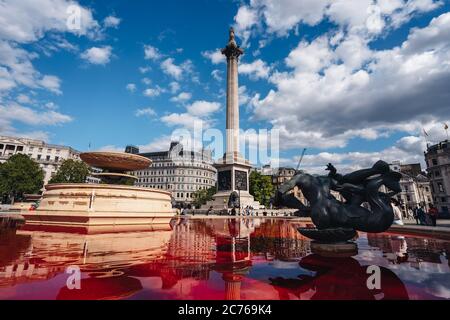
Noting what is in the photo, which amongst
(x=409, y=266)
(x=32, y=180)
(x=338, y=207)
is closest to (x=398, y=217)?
(x=338, y=207)

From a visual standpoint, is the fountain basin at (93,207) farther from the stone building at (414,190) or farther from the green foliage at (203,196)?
the stone building at (414,190)

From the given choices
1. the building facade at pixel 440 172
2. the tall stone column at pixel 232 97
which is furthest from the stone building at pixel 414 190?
the tall stone column at pixel 232 97

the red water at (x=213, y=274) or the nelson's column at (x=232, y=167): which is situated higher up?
the nelson's column at (x=232, y=167)

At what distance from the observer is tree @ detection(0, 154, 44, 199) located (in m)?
51.8

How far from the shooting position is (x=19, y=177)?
52812mm

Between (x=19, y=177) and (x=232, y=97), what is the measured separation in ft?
166

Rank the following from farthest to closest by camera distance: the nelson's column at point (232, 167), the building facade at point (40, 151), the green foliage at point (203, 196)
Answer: the building facade at point (40, 151) → the green foliage at point (203, 196) → the nelson's column at point (232, 167)

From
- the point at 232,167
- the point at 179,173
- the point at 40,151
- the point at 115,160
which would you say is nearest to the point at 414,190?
the point at 232,167

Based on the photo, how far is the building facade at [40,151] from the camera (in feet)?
250

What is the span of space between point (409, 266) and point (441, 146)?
215 feet

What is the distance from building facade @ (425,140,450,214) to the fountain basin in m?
62.0

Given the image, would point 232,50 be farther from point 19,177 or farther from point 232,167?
point 19,177

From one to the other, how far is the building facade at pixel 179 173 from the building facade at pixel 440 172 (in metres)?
67.5
